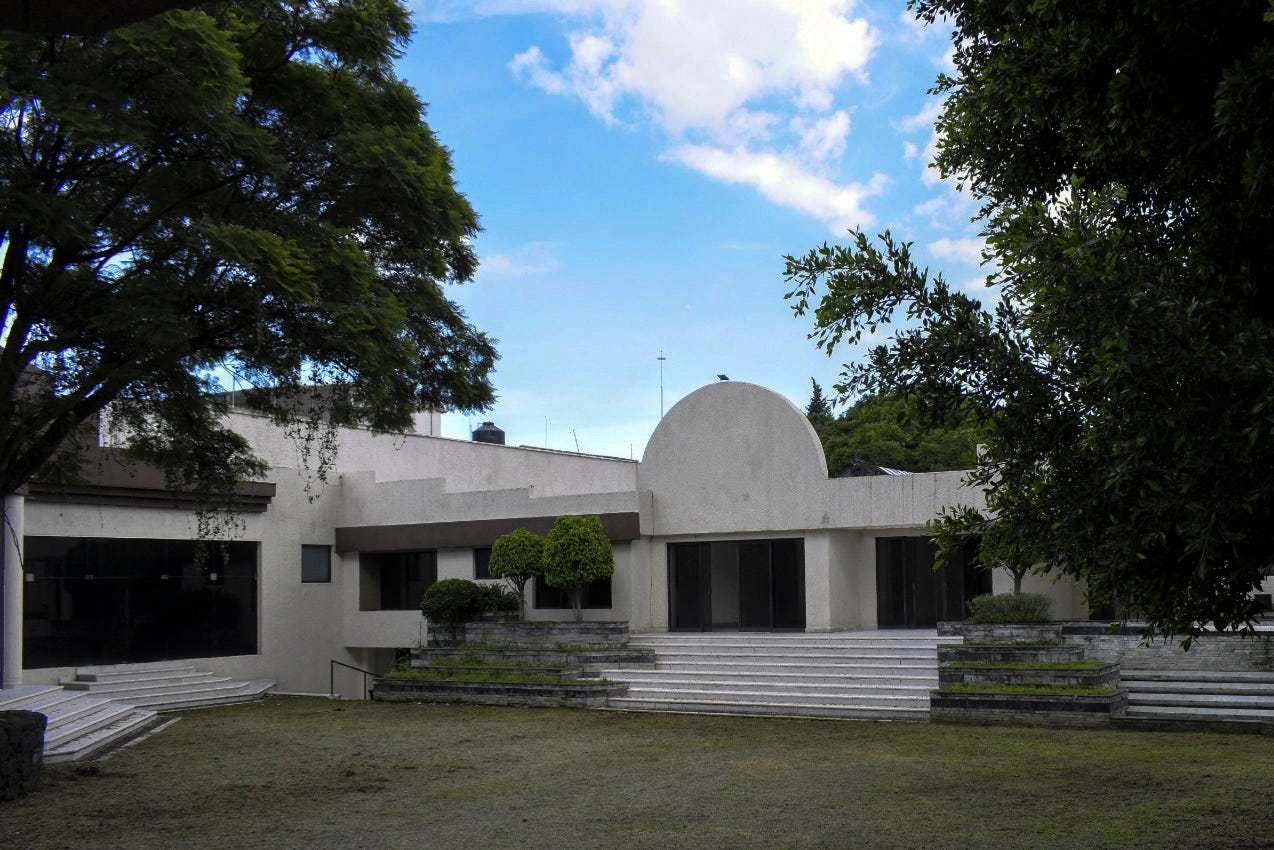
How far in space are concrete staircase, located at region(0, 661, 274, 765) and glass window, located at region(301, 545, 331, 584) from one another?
2963 millimetres

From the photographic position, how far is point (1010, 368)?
6477 millimetres

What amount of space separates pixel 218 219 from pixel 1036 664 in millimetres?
12406

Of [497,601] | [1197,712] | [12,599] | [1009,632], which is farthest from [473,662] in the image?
[1197,712]

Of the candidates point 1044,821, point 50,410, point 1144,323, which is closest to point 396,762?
point 50,410

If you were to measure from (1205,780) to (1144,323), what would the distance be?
797 centimetres

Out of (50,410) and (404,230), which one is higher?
(404,230)

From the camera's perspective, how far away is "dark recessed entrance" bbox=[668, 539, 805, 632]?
2408 centimetres

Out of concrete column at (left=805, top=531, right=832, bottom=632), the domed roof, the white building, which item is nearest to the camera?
the white building

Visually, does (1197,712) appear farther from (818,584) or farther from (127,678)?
(127,678)

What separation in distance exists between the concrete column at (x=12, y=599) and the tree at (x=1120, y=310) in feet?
53.9

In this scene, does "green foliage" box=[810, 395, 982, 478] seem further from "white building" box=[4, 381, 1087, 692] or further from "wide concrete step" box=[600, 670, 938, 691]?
"wide concrete step" box=[600, 670, 938, 691]

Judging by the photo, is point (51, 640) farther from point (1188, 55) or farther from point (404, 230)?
point (1188, 55)

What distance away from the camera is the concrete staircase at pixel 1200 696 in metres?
15.2

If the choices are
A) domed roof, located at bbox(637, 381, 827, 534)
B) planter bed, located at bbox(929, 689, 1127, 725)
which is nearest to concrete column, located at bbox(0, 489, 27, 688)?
domed roof, located at bbox(637, 381, 827, 534)
